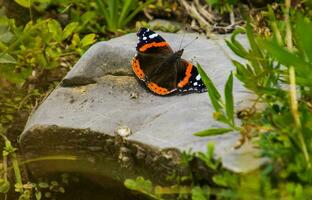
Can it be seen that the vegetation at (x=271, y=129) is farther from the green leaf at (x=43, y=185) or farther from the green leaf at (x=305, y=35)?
the green leaf at (x=43, y=185)

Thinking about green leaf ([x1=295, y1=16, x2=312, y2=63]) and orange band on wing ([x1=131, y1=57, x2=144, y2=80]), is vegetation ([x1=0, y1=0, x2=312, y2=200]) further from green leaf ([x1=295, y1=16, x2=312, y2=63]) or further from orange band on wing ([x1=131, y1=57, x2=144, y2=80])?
orange band on wing ([x1=131, y1=57, x2=144, y2=80])

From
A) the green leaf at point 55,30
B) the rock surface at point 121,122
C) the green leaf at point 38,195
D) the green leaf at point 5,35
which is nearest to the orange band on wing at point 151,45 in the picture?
the rock surface at point 121,122

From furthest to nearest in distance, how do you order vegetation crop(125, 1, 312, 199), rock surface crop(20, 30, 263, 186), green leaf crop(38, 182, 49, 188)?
green leaf crop(38, 182, 49, 188) → rock surface crop(20, 30, 263, 186) → vegetation crop(125, 1, 312, 199)

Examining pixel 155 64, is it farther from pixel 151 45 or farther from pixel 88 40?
pixel 88 40

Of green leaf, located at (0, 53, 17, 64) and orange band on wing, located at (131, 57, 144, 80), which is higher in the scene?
green leaf, located at (0, 53, 17, 64)

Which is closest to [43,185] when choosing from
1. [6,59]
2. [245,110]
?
[6,59]

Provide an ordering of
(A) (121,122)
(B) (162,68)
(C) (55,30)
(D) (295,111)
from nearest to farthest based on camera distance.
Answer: (D) (295,111) < (A) (121,122) < (B) (162,68) < (C) (55,30)

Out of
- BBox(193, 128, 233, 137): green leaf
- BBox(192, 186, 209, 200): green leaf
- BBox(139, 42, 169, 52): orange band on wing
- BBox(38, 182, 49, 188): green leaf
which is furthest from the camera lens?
BBox(139, 42, 169, 52): orange band on wing

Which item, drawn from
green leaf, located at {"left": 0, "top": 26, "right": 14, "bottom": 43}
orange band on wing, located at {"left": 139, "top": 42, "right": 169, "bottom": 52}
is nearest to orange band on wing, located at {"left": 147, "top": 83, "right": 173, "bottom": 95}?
orange band on wing, located at {"left": 139, "top": 42, "right": 169, "bottom": 52}
